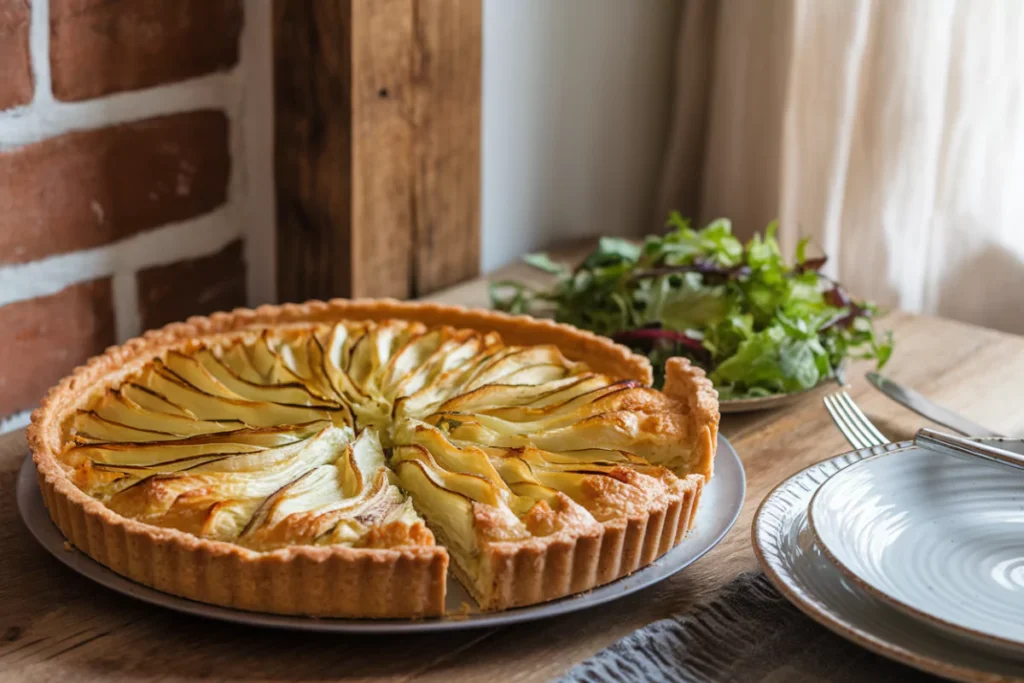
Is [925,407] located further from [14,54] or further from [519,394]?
[14,54]

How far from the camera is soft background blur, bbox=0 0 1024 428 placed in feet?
7.17

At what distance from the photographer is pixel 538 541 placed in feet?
4.47

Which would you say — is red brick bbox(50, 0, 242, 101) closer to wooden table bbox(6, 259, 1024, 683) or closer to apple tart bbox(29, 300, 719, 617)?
apple tart bbox(29, 300, 719, 617)

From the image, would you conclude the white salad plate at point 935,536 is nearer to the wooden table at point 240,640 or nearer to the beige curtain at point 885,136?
the wooden table at point 240,640

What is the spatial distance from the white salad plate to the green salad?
23.8 inches

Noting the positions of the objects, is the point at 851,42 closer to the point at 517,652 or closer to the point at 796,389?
the point at 796,389

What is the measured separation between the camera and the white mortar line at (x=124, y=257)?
85.3 inches

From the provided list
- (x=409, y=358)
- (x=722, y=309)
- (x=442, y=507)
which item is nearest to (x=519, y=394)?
(x=409, y=358)

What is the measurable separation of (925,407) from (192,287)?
1566mm

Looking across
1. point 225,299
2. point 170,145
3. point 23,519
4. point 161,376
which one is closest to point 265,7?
point 170,145

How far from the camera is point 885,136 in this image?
2875 millimetres

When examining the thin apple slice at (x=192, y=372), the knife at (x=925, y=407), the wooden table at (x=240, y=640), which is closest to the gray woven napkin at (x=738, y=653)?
the wooden table at (x=240, y=640)

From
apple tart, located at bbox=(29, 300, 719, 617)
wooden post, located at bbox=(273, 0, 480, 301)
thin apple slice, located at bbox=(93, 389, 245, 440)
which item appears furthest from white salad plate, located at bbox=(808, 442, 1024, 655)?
wooden post, located at bbox=(273, 0, 480, 301)

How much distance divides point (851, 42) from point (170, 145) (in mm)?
1673
